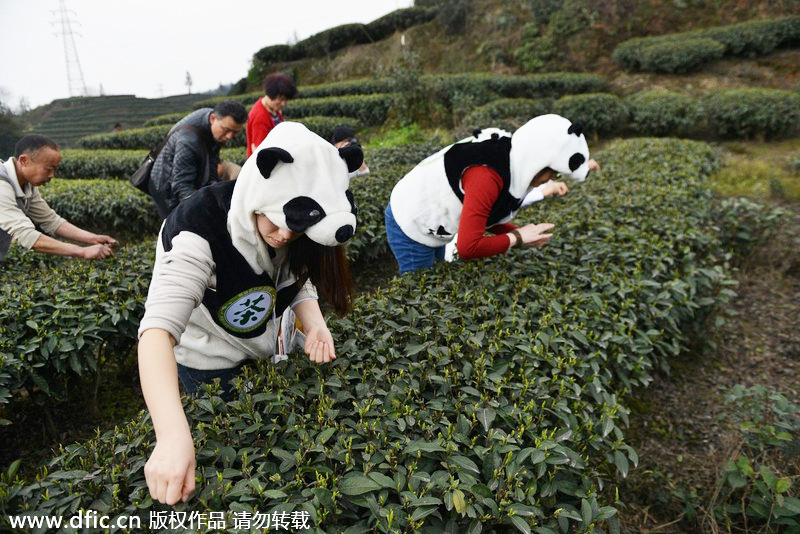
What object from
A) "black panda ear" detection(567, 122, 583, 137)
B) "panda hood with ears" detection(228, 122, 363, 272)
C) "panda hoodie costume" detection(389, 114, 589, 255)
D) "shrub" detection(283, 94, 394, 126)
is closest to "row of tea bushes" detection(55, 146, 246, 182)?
"shrub" detection(283, 94, 394, 126)

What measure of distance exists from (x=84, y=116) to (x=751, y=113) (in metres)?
23.0

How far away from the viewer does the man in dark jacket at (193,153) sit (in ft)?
10.6

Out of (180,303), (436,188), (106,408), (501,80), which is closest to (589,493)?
(180,303)

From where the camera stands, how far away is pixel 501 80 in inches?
592

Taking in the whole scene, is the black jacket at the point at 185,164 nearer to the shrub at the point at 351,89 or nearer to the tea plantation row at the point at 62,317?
the tea plantation row at the point at 62,317

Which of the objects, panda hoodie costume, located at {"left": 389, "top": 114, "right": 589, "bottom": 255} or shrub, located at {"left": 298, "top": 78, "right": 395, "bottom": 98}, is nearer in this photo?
panda hoodie costume, located at {"left": 389, "top": 114, "right": 589, "bottom": 255}

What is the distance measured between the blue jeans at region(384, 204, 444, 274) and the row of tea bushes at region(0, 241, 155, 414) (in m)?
1.72

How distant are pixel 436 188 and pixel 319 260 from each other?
3.73ft

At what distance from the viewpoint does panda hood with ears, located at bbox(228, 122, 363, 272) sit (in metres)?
1.26

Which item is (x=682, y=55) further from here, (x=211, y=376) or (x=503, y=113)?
(x=211, y=376)

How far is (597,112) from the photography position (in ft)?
37.4

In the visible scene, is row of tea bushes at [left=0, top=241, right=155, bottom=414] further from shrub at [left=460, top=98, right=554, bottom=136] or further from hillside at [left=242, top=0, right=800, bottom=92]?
hillside at [left=242, top=0, right=800, bottom=92]

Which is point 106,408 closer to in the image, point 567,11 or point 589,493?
point 589,493

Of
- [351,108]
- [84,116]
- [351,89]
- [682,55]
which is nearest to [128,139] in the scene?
[84,116]
